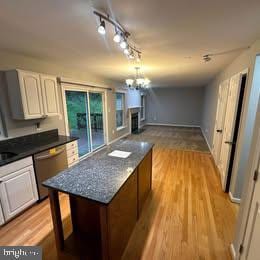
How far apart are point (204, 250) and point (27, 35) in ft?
10.4

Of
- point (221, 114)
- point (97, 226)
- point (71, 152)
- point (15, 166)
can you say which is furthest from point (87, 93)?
point (221, 114)

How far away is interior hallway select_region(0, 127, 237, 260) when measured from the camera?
1636 millimetres

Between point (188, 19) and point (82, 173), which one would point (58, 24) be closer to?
point (188, 19)

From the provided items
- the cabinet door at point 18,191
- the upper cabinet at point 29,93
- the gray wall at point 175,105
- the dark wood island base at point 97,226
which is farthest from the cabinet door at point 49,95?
the gray wall at point 175,105

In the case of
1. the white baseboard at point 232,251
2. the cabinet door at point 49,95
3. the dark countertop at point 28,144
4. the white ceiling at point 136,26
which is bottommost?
the white baseboard at point 232,251

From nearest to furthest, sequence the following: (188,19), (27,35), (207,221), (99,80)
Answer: (188,19) < (27,35) < (207,221) < (99,80)

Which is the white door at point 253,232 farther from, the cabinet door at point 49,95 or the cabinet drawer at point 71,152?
the cabinet door at point 49,95

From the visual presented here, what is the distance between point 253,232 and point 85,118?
3973mm

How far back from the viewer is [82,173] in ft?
5.17

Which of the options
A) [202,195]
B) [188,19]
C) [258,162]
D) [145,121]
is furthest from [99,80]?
[145,121]

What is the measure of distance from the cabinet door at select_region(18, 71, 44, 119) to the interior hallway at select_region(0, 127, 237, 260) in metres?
1.50

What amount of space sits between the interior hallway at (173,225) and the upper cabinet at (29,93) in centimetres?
151

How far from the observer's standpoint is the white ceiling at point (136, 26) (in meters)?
1.17

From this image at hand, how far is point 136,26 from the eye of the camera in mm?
1511
